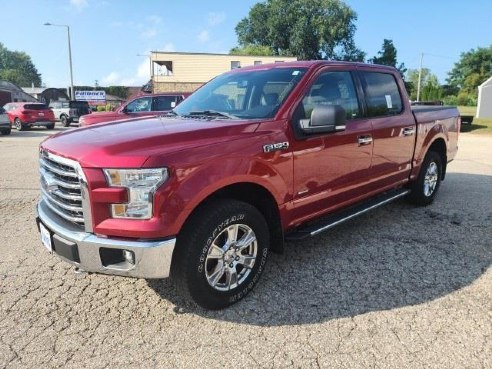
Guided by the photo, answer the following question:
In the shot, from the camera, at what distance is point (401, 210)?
238 inches

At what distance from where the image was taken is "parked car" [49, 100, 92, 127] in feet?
93.4

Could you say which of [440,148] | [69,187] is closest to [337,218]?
[69,187]

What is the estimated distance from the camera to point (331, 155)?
13.2 ft

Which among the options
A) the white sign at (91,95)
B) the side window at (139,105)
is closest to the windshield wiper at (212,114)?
the side window at (139,105)

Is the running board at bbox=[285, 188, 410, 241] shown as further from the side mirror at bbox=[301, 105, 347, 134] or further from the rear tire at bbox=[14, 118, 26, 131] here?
the rear tire at bbox=[14, 118, 26, 131]

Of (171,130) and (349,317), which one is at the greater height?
(171,130)

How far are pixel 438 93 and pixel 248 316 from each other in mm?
52275

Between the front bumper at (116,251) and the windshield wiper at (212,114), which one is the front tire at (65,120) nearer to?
the windshield wiper at (212,114)

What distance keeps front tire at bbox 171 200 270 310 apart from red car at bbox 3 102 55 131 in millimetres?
23988

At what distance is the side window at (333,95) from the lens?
3.86 m

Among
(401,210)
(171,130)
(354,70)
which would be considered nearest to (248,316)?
(171,130)

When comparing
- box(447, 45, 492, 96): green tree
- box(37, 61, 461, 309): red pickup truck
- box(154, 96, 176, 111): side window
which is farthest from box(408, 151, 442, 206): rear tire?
box(447, 45, 492, 96): green tree

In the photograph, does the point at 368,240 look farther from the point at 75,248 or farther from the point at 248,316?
the point at 75,248

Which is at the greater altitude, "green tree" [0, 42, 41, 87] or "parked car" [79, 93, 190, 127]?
"green tree" [0, 42, 41, 87]
